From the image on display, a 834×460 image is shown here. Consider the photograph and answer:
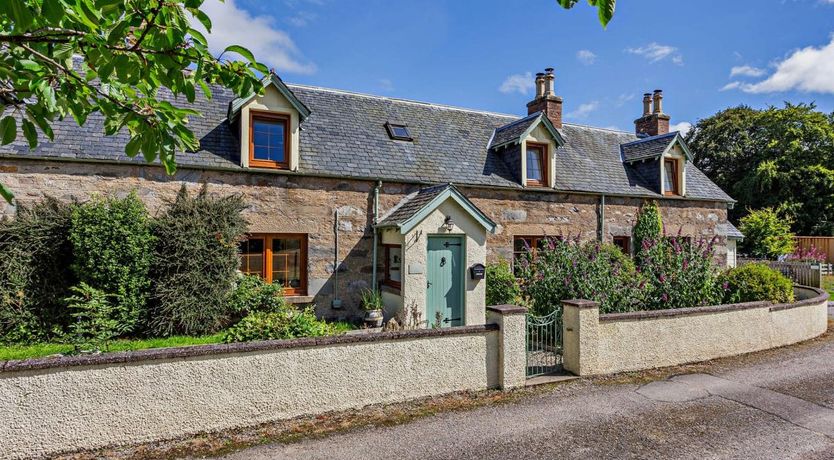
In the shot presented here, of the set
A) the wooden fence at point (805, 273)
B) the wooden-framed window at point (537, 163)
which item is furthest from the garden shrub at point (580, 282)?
the wooden fence at point (805, 273)

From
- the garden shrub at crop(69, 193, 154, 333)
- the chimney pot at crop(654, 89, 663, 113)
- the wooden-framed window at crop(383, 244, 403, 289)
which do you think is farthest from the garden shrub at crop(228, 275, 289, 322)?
the chimney pot at crop(654, 89, 663, 113)

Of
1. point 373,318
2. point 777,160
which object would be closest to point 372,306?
point 373,318

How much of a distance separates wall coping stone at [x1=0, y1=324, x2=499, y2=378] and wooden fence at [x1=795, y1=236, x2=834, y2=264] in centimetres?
3329

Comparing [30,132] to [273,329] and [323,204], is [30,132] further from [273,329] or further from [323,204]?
[323,204]

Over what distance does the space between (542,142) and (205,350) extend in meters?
11.6

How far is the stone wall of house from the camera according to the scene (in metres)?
9.87

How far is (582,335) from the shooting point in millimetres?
7473

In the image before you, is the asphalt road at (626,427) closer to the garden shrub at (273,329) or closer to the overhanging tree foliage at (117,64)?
the garden shrub at (273,329)

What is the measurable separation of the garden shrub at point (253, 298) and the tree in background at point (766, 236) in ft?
91.2

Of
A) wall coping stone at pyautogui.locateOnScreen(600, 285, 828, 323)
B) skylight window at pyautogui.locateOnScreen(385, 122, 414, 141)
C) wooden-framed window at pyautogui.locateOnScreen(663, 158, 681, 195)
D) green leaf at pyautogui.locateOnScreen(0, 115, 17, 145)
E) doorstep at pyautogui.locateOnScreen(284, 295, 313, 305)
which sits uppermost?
skylight window at pyautogui.locateOnScreen(385, 122, 414, 141)

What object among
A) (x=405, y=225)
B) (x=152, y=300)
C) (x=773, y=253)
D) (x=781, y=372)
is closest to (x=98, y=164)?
(x=152, y=300)

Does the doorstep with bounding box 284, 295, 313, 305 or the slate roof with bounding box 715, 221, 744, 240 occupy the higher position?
the slate roof with bounding box 715, 221, 744, 240

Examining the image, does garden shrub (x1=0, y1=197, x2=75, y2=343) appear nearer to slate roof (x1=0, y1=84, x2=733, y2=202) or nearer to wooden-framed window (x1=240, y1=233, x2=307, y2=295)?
slate roof (x1=0, y1=84, x2=733, y2=202)

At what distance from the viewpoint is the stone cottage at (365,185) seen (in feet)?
34.2
